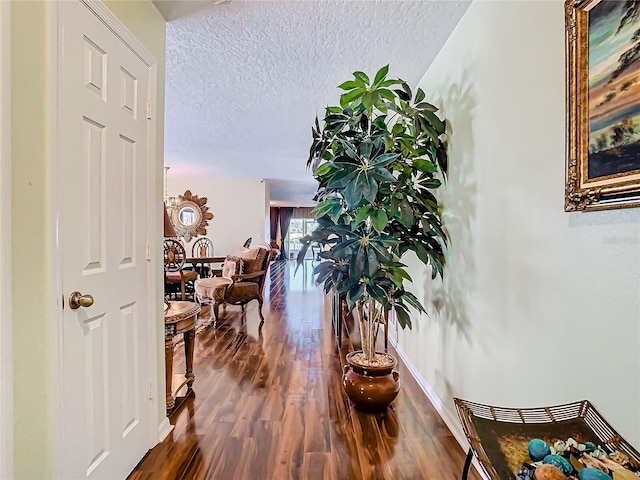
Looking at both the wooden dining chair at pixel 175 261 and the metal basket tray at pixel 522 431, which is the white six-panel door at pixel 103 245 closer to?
the metal basket tray at pixel 522 431

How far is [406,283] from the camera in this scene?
10.3ft

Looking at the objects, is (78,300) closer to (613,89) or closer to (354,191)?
(354,191)

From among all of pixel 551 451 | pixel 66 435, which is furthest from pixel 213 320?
pixel 551 451

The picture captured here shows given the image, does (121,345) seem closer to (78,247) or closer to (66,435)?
(66,435)

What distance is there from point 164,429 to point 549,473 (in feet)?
6.35

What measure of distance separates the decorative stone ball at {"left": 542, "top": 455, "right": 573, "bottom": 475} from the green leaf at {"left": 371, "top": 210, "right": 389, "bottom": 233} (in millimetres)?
1196

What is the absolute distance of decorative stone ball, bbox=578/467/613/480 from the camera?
803mm

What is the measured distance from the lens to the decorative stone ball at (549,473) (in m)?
0.83

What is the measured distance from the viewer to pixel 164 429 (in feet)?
6.55

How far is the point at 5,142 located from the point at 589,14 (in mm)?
1834

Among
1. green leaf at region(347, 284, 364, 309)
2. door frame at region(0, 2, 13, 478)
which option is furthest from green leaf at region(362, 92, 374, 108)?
door frame at region(0, 2, 13, 478)

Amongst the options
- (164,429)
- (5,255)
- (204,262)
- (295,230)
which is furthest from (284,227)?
(5,255)

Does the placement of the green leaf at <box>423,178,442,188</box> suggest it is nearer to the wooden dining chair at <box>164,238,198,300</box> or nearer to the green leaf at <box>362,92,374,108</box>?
the green leaf at <box>362,92,374,108</box>

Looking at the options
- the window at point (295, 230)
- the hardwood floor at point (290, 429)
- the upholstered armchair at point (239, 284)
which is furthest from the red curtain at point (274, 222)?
the hardwood floor at point (290, 429)
